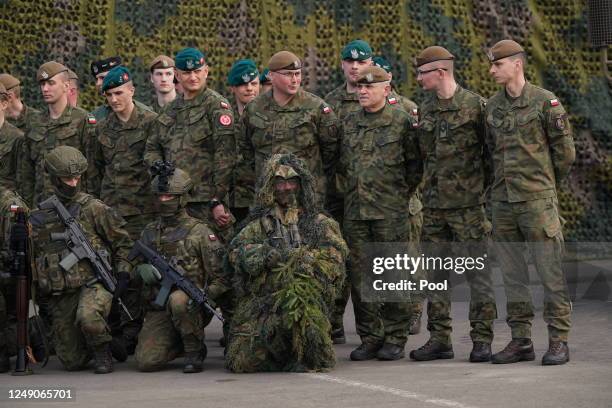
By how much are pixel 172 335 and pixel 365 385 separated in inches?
70.0

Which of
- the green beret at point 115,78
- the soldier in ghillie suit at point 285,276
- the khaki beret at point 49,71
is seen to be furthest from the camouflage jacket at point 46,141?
the soldier in ghillie suit at point 285,276

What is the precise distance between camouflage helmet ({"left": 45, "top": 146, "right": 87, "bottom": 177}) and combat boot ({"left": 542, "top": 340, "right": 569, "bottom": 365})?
11.3ft

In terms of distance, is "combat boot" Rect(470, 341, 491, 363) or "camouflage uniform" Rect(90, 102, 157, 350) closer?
"combat boot" Rect(470, 341, 491, 363)

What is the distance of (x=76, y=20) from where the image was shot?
14875mm

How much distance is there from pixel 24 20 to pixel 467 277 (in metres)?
6.58

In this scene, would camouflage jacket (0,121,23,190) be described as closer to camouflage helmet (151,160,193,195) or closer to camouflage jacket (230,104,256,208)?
camouflage jacket (230,104,256,208)

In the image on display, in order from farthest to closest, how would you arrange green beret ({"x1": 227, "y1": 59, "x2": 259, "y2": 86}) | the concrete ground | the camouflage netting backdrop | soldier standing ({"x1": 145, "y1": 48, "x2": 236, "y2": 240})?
the camouflage netting backdrop → green beret ({"x1": 227, "y1": 59, "x2": 259, "y2": 86}) → soldier standing ({"x1": 145, "y1": 48, "x2": 236, "y2": 240}) → the concrete ground

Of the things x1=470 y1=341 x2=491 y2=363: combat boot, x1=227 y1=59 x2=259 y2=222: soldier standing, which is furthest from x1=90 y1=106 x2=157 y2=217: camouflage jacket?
x1=470 y1=341 x2=491 y2=363: combat boot

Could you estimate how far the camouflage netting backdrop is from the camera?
48.5 ft

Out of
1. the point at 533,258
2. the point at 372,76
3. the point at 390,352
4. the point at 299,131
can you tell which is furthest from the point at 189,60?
the point at 533,258

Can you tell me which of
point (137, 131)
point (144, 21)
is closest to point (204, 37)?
point (144, 21)

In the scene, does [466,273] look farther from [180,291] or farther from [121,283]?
[121,283]

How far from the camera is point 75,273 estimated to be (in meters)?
10.0

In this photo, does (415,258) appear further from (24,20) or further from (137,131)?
(24,20)
